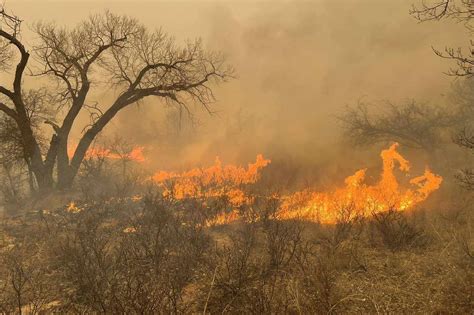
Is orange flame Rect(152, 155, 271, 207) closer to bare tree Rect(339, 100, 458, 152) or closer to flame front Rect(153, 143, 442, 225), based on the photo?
flame front Rect(153, 143, 442, 225)

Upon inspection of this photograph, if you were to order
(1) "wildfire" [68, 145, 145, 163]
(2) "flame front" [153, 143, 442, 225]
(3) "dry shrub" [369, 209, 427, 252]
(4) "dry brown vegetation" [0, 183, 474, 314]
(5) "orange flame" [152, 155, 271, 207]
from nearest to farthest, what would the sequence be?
(4) "dry brown vegetation" [0, 183, 474, 314] < (3) "dry shrub" [369, 209, 427, 252] < (2) "flame front" [153, 143, 442, 225] < (5) "orange flame" [152, 155, 271, 207] < (1) "wildfire" [68, 145, 145, 163]

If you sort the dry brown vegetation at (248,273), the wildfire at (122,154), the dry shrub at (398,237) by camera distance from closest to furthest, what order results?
the dry brown vegetation at (248,273) → the dry shrub at (398,237) → the wildfire at (122,154)

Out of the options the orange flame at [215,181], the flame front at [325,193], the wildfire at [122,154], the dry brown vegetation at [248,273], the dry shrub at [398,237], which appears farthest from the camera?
the wildfire at [122,154]

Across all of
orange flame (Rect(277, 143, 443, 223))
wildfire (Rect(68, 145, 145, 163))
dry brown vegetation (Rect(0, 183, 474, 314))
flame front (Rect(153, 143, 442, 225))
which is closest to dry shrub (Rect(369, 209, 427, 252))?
dry brown vegetation (Rect(0, 183, 474, 314))

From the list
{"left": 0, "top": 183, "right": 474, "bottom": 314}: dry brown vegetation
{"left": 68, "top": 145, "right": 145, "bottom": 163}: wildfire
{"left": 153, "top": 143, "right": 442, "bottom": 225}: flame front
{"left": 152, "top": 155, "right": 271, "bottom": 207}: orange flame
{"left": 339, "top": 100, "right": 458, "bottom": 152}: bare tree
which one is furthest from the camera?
{"left": 68, "top": 145, "right": 145, "bottom": 163}: wildfire

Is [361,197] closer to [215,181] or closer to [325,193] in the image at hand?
[325,193]

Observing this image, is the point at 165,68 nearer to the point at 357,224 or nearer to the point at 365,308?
the point at 357,224

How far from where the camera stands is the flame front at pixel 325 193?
34.2 ft

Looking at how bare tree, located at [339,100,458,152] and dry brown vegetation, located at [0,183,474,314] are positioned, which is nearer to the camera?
dry brown vegetation, located at [0,183,474,314]

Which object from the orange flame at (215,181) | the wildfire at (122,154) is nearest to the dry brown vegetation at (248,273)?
the orange flame at (215,181)

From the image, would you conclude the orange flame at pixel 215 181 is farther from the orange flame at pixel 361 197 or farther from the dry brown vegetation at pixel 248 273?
the dry brown vegetation at pixel 248 273

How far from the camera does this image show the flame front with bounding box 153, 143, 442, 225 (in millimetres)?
10430

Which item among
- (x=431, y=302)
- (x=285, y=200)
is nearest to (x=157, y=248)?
(x=431, y=302)

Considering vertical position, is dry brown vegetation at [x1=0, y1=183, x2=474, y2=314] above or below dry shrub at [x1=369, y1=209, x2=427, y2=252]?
below
